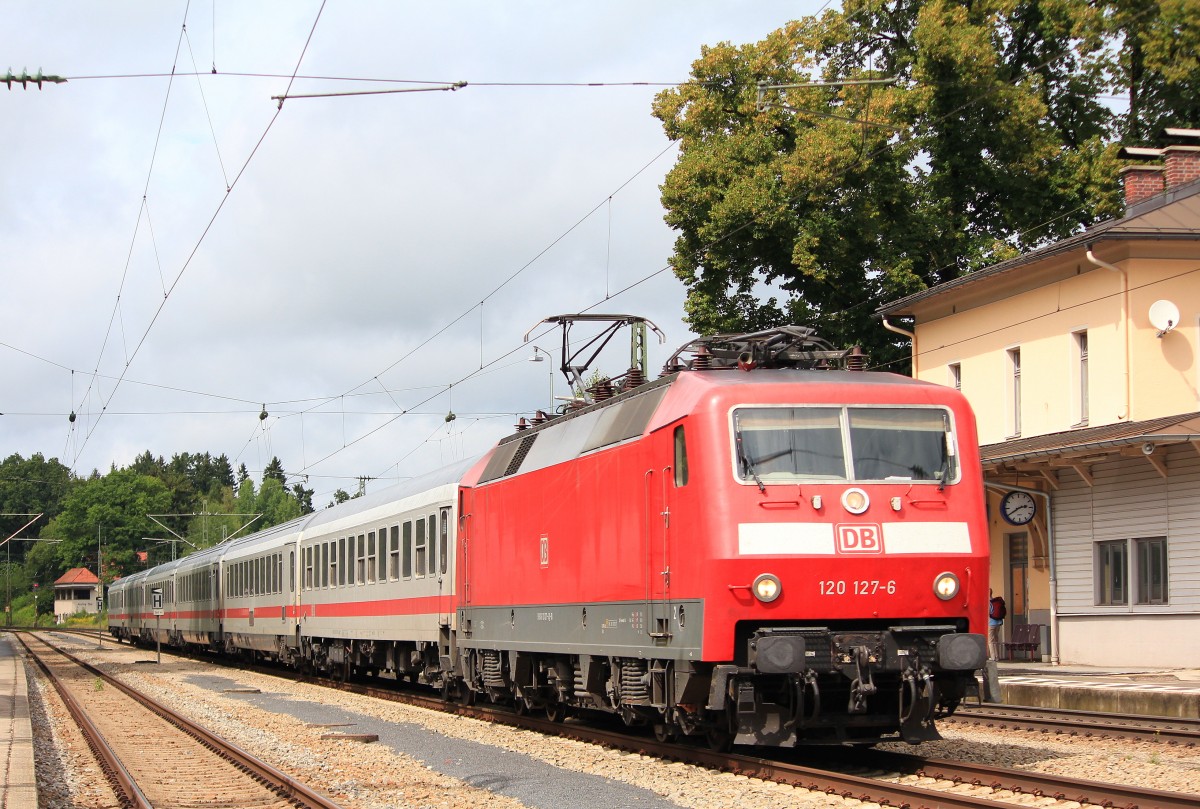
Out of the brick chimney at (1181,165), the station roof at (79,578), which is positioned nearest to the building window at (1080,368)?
the brick chimney at (1181,165)

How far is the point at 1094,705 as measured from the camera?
718 inches

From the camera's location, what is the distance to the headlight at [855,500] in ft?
38.5

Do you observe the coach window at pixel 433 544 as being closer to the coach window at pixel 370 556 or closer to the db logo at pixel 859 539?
the coach window at pixel 370 556

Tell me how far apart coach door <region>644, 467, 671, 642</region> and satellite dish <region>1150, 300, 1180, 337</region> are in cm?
1532

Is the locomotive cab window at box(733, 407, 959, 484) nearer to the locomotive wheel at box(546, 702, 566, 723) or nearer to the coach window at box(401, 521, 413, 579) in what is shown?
the locomotive wheel at box(546, 702, 566, 723)

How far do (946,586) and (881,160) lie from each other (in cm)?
2486

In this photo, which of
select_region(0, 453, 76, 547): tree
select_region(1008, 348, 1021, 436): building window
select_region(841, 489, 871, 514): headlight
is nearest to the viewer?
select_region(841, 489, 871, 514): headlight

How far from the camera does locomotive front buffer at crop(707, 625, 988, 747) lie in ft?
37.3

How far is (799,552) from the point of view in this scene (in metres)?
11.5

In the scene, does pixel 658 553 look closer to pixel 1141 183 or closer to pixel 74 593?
pixel 1141 183

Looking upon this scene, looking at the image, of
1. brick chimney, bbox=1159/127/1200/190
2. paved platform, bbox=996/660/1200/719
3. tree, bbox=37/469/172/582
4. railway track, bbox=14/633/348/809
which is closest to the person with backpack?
paved platform, bbox=996/660/1200/719

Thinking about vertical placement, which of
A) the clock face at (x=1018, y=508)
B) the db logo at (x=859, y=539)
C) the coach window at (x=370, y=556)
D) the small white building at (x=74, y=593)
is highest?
the clock face at (x=1018, y=508)

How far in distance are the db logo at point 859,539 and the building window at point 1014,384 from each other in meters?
18.1

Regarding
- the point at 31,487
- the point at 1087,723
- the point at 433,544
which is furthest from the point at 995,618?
the point at 31,487
